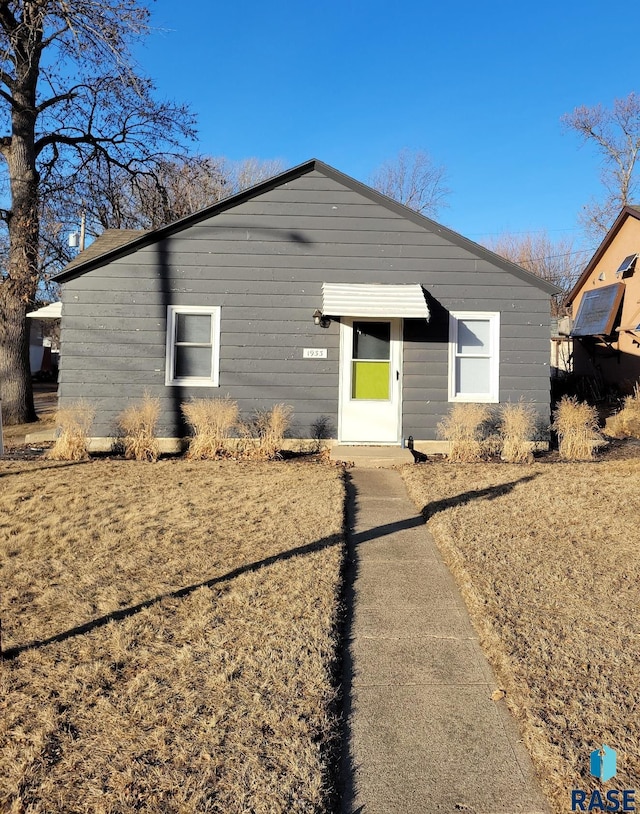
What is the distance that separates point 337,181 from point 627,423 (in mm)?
7325

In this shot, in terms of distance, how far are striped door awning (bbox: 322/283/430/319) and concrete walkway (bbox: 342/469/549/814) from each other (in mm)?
5056

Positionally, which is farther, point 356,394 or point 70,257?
point 70,257

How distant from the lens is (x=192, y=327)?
32.2ft

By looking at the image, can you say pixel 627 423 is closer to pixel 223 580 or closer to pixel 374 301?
pixel 374 301

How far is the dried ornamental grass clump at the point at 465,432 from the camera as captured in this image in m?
9.23

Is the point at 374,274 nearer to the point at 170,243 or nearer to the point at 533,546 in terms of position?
the point at 170,243

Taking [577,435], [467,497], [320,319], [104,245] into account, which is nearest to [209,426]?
[320,319]

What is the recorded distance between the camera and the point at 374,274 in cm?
980

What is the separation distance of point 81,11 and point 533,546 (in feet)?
44.8

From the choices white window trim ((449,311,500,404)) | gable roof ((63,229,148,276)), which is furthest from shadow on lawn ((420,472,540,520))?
gable roof ((63,229,148,276))

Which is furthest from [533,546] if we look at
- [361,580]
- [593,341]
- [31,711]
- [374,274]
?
[593,341]

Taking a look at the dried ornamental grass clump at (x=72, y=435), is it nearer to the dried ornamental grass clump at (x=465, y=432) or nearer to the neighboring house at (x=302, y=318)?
the neighboring house at (x=302, y=318)

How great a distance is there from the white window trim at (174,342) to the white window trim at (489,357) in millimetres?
3889

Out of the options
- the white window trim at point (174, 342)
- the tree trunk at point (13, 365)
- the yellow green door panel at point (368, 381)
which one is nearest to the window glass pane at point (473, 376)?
the yellow green door panel at point (368, 381)
